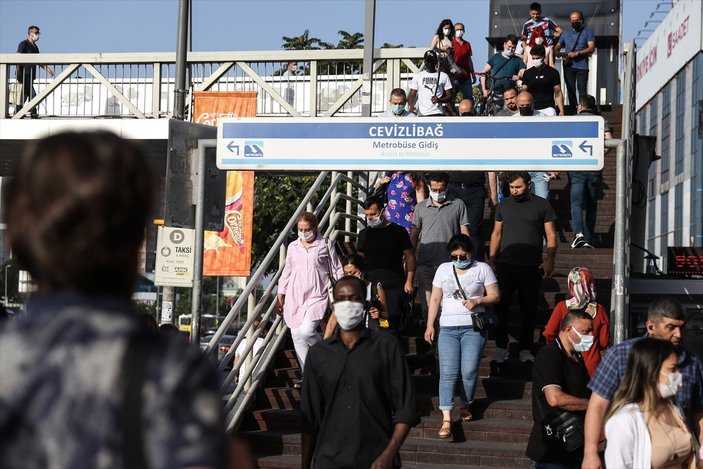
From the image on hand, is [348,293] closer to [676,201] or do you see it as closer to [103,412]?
[103,412]

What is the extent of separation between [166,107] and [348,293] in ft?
44.4

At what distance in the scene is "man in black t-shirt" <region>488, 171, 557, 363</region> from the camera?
12.4 m

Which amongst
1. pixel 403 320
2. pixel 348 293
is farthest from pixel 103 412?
pixel 403 320

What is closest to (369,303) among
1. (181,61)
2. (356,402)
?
(356,402)

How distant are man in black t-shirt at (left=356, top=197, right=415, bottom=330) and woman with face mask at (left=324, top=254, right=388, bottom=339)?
583mm

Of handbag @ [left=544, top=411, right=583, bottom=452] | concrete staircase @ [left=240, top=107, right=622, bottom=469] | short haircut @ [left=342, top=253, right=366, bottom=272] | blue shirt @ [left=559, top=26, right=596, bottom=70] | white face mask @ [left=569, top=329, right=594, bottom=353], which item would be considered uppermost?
blue shirt @ [left=559, top=26, right=596, bottom=70]

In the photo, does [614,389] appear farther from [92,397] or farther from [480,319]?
[92,397]

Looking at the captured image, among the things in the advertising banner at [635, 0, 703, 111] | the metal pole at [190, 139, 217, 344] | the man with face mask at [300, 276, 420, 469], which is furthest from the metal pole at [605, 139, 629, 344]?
the advertising banner at [635, 0, 703, 111]

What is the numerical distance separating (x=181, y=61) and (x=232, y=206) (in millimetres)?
2070

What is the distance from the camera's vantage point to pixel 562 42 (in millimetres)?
19641

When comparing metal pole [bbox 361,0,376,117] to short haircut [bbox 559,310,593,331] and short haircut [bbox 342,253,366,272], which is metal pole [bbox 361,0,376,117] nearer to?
short haircut [bbox 342,253,366,272]

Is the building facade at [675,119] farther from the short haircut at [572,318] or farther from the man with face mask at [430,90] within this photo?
the short haircut at [572,318]

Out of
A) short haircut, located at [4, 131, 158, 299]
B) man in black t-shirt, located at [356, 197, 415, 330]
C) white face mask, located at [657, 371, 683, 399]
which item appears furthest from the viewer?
man in black t-shirt, located at [356, 197, 415, 330]

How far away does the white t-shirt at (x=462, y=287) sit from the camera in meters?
11.2
